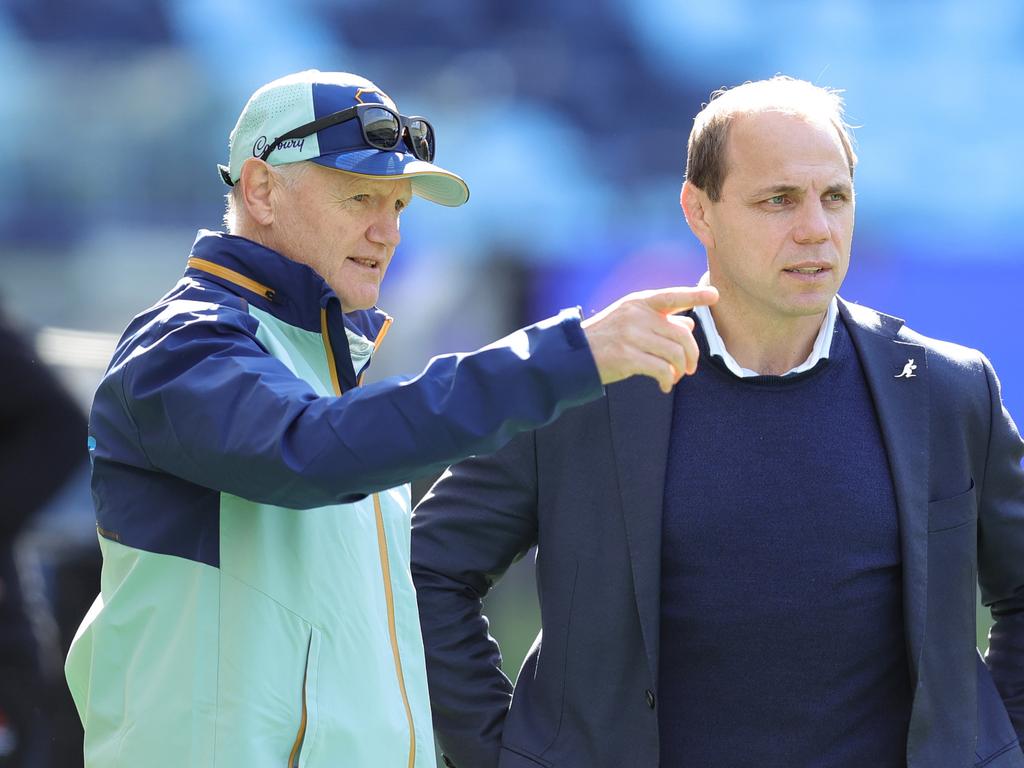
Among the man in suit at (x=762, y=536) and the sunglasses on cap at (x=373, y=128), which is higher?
the sunglasses on cap at (x=373, y=128)

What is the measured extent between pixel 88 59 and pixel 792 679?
351 centimetres

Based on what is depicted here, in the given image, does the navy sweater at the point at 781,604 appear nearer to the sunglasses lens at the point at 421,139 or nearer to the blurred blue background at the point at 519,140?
the sunglasses lens at the point at 421,139

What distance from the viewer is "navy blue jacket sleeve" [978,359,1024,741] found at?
2.22m

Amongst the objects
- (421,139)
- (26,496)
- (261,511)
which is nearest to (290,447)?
(261,511)

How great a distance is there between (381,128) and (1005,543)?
115 cm

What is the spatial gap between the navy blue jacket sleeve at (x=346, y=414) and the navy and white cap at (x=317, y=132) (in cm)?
40

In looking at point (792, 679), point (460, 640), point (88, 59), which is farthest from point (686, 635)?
point (88, 59)

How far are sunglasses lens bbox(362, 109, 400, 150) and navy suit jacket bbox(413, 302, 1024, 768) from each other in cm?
56

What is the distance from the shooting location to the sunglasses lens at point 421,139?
1.91 meters

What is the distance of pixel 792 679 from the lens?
207 centimetres

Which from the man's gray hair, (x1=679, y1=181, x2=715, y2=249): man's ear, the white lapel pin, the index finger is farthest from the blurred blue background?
the index finger

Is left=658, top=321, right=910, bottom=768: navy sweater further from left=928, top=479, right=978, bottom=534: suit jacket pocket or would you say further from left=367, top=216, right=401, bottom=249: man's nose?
left=367, top=216, right=401, bottom=249: man's nose

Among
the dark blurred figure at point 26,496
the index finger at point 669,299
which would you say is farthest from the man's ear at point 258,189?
the dark blurred figure at point 26,496

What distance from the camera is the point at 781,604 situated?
6.82 feet
